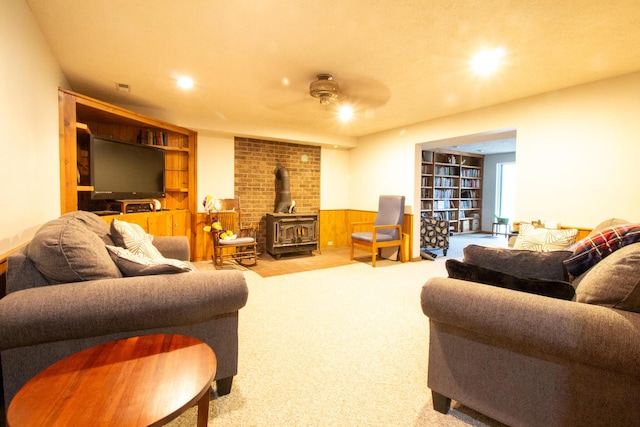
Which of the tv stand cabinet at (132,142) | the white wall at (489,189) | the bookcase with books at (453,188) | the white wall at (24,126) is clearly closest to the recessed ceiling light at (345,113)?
the tv stand cabinet at (132,142)

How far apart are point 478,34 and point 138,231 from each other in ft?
9.29

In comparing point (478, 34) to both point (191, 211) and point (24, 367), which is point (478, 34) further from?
point (191, 211)

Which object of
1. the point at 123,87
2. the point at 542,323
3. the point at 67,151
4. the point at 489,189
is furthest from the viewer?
the point at 489,189

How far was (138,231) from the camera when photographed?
2.19 metres

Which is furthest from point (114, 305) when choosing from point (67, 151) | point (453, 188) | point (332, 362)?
point (453, 188)

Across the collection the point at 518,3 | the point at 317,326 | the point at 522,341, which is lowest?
the point at 317,326

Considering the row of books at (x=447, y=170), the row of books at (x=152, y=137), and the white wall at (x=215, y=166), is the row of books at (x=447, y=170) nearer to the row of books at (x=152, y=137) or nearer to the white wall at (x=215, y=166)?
the white wall at (x=215, y=166)

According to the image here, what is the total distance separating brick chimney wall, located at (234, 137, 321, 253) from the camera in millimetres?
5180

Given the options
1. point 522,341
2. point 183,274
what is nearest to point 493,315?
point 522,341

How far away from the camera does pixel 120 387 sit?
2.95 ft

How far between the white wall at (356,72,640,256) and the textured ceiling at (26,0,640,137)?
7.8 inches

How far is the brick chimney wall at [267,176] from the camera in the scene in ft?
17.0

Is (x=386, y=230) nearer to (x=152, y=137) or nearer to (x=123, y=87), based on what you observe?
(x=152, y=137)

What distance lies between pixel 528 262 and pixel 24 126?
3.02 meters
